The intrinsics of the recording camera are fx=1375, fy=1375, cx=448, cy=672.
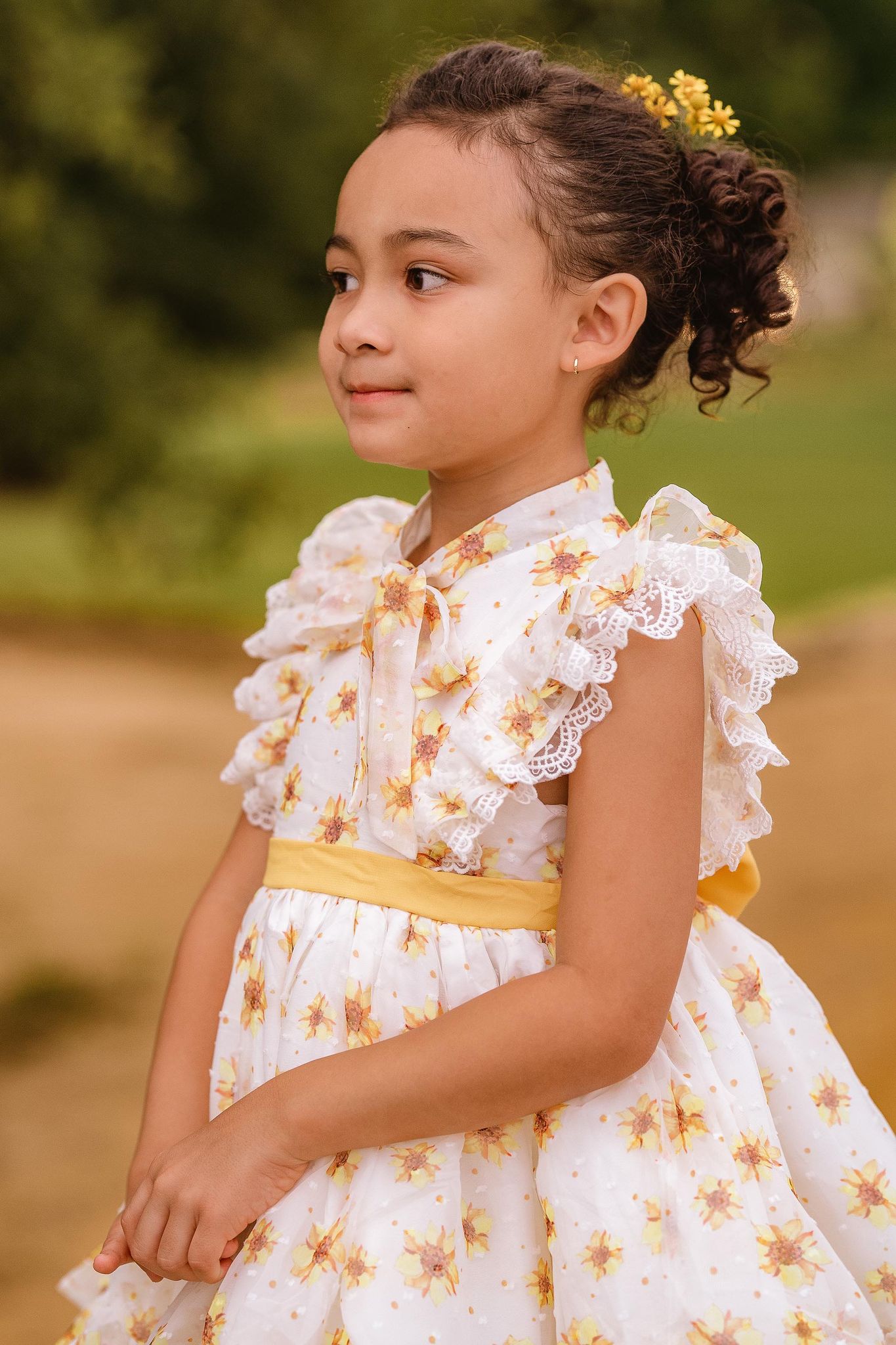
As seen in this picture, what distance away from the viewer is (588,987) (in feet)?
2.51

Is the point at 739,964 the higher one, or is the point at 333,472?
the point at 333,472

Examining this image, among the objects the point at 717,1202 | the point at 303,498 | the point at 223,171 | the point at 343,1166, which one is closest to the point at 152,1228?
the point at 343,1166

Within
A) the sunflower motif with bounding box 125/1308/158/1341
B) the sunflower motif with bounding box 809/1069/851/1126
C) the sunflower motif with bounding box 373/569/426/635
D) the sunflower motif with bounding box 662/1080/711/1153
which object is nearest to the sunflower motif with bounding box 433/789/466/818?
the sunflower motif with bounding box 373/569/426/635

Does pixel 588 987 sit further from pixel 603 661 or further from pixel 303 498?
pixel 303 498

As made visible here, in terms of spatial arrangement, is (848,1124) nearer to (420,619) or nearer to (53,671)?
(420,619)

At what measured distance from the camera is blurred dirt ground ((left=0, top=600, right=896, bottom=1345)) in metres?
1.87

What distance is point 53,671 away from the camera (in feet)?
12.6

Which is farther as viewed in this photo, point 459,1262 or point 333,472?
point 333,472

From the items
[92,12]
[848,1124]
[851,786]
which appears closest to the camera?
[848,1124]

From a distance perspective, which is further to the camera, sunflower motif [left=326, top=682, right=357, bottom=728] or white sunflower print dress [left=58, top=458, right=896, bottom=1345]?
sunflower motif [left=326, top=682, right=357, bottom=728]

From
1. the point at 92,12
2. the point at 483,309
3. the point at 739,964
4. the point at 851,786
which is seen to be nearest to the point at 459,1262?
Result: the point at 739,964

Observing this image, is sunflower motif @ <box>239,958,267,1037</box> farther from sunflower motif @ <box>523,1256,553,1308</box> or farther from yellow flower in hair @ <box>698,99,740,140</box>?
yellow flower in hair @ <box>698,99,740,140</box>

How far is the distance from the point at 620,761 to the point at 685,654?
0.08 meters

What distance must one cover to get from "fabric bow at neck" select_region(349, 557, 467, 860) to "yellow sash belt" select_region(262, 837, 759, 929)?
0.02 m
